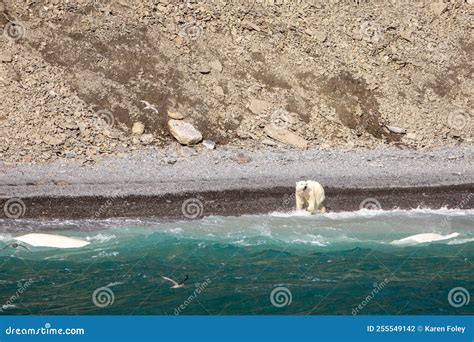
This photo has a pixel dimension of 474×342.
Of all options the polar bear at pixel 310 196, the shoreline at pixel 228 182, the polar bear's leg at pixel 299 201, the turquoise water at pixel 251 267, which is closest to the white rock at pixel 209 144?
the shoreline at pixel 228 182

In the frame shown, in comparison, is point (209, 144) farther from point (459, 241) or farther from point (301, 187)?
point (459, 241)

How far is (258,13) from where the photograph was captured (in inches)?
1767

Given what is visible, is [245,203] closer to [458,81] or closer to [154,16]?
[154,16]

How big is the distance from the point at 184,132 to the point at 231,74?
519cm

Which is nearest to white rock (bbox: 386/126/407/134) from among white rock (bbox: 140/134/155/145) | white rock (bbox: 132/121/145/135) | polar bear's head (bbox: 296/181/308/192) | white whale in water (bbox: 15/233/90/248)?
polar bear's head (bbox: 296/181/308/192)

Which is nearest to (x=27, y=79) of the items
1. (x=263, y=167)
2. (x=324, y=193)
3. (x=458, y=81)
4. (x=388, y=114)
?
(x=263, y=167)

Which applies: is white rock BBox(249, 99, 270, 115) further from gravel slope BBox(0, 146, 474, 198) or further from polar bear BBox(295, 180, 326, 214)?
polar bear BBox(295, 180, 326, 214)

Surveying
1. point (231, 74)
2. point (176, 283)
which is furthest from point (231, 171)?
point (176, 283)

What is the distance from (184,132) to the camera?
39.1 meters

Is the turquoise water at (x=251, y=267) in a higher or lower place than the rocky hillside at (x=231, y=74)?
lower

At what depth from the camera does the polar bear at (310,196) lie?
3484 cm

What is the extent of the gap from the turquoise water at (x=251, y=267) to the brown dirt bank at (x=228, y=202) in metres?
0.66

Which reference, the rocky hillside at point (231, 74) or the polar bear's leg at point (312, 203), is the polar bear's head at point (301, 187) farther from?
the rocky hillside at point (231, 74)

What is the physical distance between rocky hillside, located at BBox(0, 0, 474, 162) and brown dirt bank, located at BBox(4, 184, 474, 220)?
3.86m
